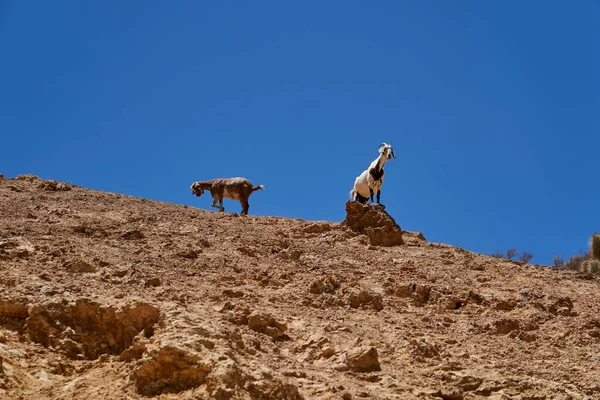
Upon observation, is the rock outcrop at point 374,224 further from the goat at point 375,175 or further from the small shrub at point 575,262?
the small shrub at point 575,262

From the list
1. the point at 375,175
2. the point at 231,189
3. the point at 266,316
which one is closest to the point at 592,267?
the point at 375,175

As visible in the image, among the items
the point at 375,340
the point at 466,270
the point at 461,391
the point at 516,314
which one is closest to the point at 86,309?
the point at 375,340

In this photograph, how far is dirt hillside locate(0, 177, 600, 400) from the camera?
6.37 metres

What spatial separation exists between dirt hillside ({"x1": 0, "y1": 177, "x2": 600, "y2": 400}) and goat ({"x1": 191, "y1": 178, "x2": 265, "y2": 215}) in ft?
29.5

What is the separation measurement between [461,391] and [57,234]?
21.8ft

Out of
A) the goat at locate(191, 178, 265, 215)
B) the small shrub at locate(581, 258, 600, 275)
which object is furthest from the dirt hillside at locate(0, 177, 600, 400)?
the goat at locate(191, 178, 265, 215)

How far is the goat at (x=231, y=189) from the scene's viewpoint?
72.3 ft

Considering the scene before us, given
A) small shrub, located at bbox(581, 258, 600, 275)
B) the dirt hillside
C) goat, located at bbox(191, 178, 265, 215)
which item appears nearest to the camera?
the dirt hillside

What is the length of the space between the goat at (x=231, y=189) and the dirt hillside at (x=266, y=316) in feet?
29.5

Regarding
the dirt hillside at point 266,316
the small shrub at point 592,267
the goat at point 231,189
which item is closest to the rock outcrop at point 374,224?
the dirt hillside at point 266,316

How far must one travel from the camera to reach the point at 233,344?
22.5 feet

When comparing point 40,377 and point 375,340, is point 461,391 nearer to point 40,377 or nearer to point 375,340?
point 375,340

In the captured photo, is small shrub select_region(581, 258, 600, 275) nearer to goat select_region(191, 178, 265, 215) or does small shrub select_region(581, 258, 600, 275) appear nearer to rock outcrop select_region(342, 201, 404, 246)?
rock outcrop select_region(342, 201, 404, 246)

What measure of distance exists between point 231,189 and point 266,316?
47.8 ft
